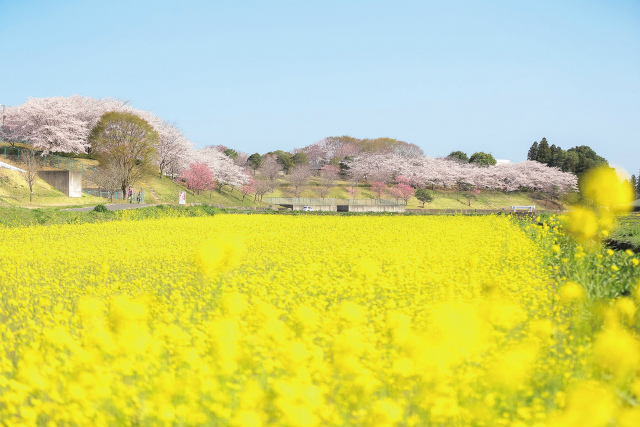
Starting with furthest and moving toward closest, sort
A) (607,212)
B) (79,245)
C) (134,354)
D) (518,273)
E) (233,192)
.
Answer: (233,192) < (79,245) < (607,212) < (518,273) < (134,354)

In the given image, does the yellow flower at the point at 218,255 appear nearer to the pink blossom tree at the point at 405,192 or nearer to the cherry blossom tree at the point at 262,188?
the cherry blossom tree at the point at 262,188

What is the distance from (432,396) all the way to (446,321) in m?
0.47

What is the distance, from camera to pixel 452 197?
236 feet

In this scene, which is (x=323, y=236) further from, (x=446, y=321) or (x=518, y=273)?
(x=446, y=321)

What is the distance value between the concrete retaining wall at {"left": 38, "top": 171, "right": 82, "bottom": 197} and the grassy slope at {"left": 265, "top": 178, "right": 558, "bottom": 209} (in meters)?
29.4

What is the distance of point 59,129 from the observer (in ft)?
154

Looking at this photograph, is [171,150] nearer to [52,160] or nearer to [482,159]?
[52,160]

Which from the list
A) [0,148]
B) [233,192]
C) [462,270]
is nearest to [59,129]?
[0,148]

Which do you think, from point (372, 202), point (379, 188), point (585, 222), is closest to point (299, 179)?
point (379, 188)

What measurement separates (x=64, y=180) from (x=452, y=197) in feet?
170

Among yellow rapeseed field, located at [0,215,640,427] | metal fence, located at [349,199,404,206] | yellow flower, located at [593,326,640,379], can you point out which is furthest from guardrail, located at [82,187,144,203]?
yellow flower, located at [593,326,640,379]

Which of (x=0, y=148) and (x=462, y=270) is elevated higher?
(x=0, y=148)

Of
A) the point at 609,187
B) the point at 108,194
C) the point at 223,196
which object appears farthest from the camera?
the point at 223,196

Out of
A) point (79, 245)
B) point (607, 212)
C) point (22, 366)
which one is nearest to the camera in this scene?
point (22, 366)
